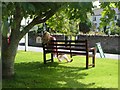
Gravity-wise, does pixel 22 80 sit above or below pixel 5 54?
below

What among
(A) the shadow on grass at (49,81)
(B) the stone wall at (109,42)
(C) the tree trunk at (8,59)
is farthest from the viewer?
(B) the stone wall at (109,42)

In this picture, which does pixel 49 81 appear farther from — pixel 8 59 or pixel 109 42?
pixel 109 42

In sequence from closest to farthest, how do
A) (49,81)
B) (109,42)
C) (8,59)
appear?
(49,81), (8,59), (109,42)

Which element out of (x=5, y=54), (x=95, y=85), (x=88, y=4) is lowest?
(x=95, y=85)

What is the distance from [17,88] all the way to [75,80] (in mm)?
2110

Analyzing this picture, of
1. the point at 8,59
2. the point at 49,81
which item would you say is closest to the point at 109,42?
the point at 49,81

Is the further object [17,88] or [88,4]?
[17,88]

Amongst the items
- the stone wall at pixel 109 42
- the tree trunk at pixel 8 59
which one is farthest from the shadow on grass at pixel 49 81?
the stone wall at pixel 109 42

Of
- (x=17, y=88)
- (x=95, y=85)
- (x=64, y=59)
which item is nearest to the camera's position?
(x=17, y=88)

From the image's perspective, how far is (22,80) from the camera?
331 inches

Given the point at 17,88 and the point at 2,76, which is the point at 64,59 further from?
the point at 17,88

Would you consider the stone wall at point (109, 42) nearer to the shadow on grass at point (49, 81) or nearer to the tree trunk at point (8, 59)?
the shadow on grass at point (49, 81)

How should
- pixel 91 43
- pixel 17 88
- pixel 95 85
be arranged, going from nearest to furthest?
pixel 17 88 → pixel 95 85 → pixel 91 43

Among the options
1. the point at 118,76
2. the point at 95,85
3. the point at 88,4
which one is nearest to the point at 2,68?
the point at 95,85
